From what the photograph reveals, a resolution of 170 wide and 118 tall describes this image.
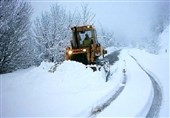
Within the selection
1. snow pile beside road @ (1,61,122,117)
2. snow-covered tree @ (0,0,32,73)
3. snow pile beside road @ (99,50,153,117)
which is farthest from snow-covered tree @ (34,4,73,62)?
snow pile beside road @ (99,50,153,117)

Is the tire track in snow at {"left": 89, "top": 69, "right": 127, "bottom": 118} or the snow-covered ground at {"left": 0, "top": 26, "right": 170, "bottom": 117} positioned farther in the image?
the snow-covered ground at {"left": 0, "top": 26, "right": 170, "bottom": 117}

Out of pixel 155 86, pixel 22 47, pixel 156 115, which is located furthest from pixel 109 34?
pixel 156 115

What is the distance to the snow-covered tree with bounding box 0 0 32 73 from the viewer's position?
2045 centimetres

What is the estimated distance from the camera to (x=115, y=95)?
39.7 ft

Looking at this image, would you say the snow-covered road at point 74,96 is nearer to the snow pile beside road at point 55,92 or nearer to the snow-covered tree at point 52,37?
the snow pile beside road at point 55,92

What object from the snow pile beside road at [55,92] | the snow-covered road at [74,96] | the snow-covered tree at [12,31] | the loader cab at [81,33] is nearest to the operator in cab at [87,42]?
the loader cab at [81,33]

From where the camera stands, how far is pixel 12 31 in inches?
858

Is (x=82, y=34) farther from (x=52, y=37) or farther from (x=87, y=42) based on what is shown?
(x=52, y=37)

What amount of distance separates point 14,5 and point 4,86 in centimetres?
1051

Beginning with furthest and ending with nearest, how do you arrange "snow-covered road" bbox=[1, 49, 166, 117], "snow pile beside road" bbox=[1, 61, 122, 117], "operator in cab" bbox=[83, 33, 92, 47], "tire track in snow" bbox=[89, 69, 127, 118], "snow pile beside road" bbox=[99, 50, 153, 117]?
"operator in cab" bbox=[83, 33, 92, 47]
"snow pile beside road" bbox=[1, 61, 122, 117]
"snow-covered road" bbox=[1, 49, 166, 117]
"tire track in snow" bbox=[89, 69, 127, 118]
"snow pile beside road" bbox=[99, 50, 153, 117]

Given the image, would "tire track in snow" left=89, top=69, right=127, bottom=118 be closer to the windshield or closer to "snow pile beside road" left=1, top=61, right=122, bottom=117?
"snow pile beside road" left=1, top=61, right=122, bottom=117

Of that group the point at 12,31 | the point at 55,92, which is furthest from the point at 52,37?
the point at 55,92

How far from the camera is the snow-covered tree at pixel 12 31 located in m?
20.5

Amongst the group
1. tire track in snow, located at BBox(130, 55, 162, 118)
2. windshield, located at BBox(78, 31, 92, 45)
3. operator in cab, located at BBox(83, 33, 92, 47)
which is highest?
windshield, located at BBox(78, 31, 92, 45)
